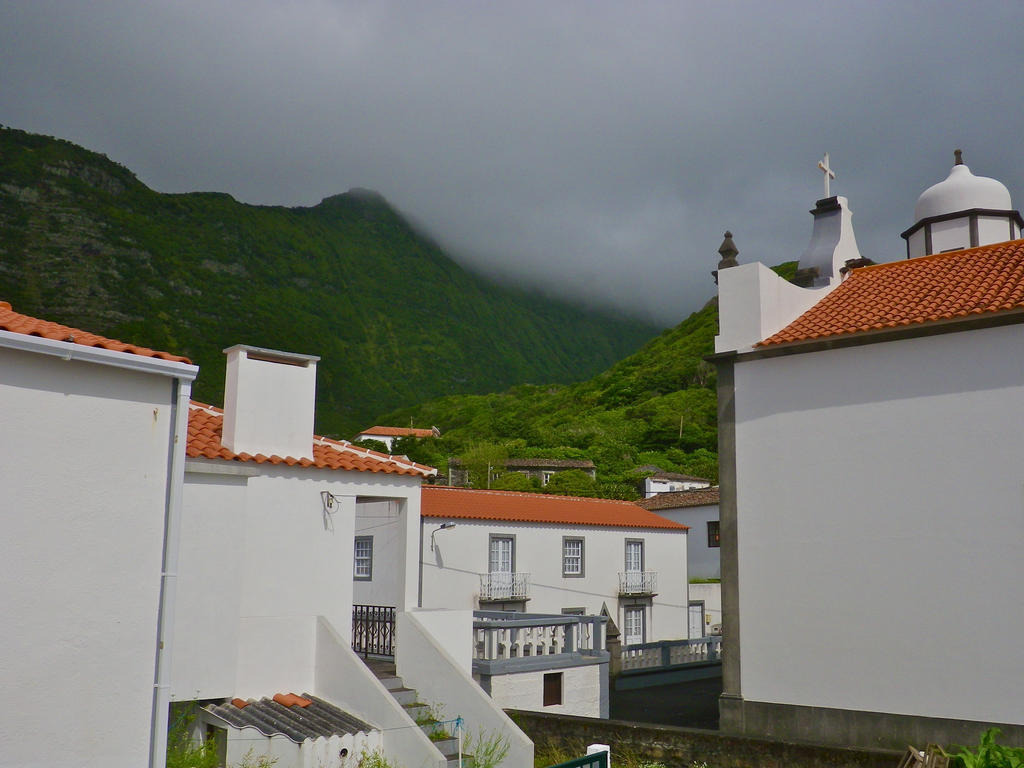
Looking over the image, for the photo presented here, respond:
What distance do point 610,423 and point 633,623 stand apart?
41.7 metres

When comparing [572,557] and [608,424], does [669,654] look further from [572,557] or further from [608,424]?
[608,424]

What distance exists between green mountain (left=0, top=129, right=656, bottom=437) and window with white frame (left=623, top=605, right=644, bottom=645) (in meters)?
55.4

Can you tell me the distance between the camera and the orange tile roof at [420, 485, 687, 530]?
1153 inches

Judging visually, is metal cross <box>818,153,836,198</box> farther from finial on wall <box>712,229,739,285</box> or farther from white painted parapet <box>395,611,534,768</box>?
white painted parapet <box>395,611,534,768</box>

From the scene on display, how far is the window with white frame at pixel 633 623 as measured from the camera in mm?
34062

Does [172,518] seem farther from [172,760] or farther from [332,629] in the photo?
[332,629]

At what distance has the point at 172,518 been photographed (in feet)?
25.6

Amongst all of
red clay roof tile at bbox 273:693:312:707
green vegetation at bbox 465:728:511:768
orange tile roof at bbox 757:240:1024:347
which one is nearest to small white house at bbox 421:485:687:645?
green vegetation at bbox 465:728:511:768

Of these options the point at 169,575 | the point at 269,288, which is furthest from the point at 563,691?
the point at 269,288

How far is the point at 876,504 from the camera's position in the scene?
42.4 feet

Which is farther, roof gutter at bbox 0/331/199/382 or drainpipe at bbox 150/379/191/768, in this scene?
drainpipe at bbox 150/379/191/768

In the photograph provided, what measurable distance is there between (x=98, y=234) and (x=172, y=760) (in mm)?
108211

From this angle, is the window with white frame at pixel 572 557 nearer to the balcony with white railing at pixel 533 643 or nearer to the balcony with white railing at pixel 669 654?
the balcony with white railing at pixel 669 654

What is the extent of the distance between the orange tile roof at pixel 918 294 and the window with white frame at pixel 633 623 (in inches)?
810
